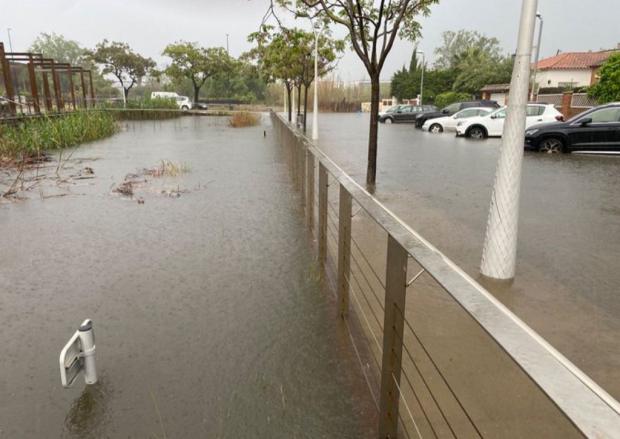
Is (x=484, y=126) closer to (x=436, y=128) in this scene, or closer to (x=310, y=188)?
(x=436, y=128)

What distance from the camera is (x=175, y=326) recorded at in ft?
12.3

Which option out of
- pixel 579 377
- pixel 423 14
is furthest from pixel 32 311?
pixel 423 14

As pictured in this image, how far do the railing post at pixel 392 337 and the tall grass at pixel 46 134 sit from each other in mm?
12227

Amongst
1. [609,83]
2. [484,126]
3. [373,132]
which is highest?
[609,83]

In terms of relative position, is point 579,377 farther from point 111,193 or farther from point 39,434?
point 111,193

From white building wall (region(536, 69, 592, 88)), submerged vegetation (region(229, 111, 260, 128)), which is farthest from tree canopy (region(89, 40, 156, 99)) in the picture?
white building wall (region(536, 69, 592, 88))

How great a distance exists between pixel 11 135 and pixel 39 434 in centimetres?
1373

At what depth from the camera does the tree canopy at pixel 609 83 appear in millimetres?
21422

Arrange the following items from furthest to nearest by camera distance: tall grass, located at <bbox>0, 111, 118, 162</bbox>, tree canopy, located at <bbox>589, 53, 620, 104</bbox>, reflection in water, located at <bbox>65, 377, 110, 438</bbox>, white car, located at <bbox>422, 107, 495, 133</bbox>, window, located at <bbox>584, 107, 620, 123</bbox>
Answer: white car, located at <bbox>422, 107, 495, 133</bbox> → tree canopy, located at <bbox>589, 53, 620, 104</bbox> → window, located at <bbox>584, 107, 620, 123</bbox> → tall grass, located at <bbox>0, 111, 118, 162</bbox> → reflection in water, located at <bbox>65, 377, 110, 438</bbox>

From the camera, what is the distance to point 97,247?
5.80m

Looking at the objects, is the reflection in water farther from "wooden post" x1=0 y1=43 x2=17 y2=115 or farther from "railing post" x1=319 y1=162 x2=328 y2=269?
"wooden post" x1=0 y1=43 x2=17 y2=115

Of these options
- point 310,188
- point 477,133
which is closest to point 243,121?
point 477,133

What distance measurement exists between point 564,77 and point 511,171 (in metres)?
54.6

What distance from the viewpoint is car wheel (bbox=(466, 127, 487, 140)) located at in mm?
21317
